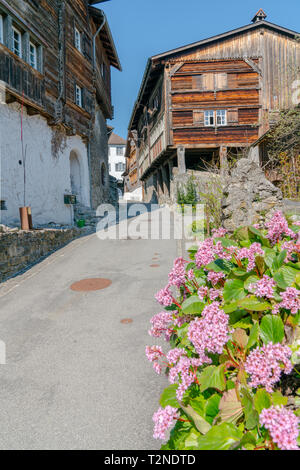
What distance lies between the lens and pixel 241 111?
17.6 m

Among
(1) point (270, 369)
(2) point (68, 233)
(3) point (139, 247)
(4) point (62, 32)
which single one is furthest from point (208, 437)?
(4) point (62, 32)

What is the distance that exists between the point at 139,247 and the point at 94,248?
4.94 feet

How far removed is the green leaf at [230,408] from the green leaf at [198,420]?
0.31 ft

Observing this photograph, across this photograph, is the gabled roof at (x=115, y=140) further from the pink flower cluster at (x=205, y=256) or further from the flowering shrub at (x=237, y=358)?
the flowering shrub at (x=237, y=358)

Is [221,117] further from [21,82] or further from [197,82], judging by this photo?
[21,82]

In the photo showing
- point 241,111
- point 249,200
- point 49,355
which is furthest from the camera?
point 241,111

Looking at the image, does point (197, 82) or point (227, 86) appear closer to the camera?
point (197, 82)

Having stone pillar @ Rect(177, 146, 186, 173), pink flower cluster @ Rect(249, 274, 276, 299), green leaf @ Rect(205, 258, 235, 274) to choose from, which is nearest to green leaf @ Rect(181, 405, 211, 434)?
pink flower cluster @ Rect(249, 274, 276, 299)

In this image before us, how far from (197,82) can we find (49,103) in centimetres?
A: 903

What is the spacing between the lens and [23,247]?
817 centimetres

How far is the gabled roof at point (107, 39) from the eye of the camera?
56.7ft

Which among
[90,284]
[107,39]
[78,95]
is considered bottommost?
[90,284]

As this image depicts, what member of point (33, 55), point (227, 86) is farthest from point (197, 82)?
point (33, 55)
